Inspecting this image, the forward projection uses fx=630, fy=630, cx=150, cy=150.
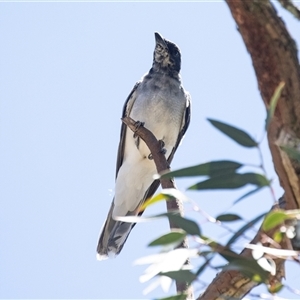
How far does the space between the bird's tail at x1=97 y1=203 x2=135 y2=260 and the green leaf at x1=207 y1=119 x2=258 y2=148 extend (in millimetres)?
4845

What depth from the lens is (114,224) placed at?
723cm

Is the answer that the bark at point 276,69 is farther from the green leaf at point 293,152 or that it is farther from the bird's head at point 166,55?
the bird's head at point 166,55

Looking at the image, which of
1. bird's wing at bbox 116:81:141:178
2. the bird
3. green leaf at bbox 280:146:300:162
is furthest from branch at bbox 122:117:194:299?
bird's wing at bbox 116:81:141:178

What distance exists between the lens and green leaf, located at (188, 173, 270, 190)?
2.22m

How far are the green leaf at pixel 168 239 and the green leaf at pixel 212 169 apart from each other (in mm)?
210

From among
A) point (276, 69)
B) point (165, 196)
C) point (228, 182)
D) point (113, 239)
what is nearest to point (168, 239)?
point (165, 196)

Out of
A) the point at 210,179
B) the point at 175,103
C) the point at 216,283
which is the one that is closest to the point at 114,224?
the point at 175,103

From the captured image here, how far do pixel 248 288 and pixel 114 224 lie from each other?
4.02 meters

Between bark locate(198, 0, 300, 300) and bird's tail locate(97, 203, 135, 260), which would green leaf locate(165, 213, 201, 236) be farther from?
bird's tail locate(97, 203, 135, 260)

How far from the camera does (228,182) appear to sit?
89.4 inches

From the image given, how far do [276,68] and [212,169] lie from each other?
1.40 feet

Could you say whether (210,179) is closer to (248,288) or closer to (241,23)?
(241,23)

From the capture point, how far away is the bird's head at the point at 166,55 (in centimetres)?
797

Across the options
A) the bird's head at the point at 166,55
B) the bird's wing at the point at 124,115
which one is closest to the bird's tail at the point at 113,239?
the bird's wing at the point at 124,115
